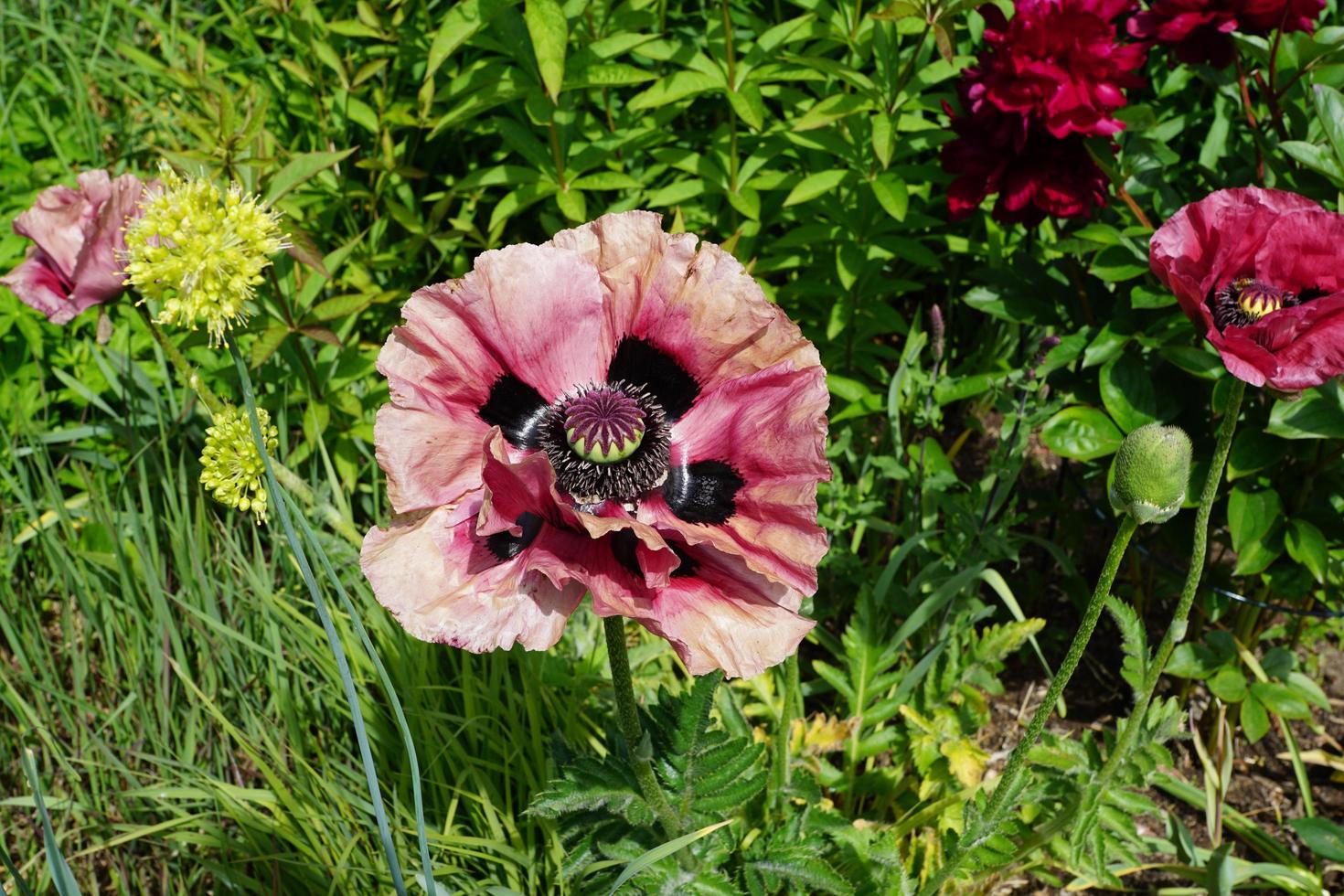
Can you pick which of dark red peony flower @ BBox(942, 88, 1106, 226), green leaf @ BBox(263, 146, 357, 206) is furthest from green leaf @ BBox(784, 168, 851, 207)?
green leaf @ BBox(263, 146, 357, 206)

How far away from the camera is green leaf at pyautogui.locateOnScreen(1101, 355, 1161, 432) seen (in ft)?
8.59

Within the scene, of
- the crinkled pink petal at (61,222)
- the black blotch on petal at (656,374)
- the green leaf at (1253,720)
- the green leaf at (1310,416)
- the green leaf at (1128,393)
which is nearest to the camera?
the black blotch on petal at (656,374)

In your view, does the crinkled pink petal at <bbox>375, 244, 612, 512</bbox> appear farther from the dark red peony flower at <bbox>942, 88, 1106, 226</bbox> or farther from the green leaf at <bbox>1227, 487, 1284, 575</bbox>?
the green leaf at <bbox>1227, 487, 1284, 575</bbox>

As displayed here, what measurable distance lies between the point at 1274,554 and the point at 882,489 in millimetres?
1119

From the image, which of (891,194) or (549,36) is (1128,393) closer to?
(891,194)

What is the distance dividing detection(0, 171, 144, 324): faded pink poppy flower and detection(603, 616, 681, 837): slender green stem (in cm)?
139

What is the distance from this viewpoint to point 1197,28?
8.57 ft

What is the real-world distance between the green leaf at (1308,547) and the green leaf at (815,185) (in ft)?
4.42

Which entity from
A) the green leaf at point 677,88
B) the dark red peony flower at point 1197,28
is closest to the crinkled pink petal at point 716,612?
the green leaf at point 677,88

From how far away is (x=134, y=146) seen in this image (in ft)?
13.8

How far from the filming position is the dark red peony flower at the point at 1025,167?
2707 mm

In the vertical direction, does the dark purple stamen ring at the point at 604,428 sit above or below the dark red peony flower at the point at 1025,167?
above

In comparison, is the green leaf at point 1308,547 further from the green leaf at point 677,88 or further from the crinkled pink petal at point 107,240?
the crinkled pink petal at point 107,240

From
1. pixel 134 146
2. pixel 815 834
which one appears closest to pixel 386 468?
pixel 815 834
